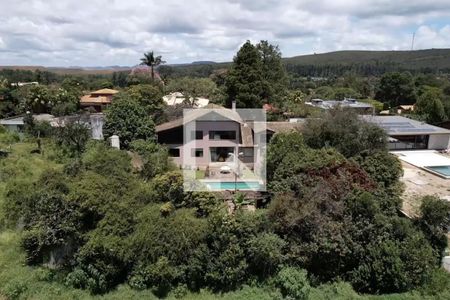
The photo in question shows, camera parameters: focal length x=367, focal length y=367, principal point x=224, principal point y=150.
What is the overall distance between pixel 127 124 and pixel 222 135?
743cm

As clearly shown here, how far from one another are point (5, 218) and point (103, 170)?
19.4 feet

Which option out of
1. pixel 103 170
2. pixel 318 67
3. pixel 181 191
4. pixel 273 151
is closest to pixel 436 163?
pixel 273 151

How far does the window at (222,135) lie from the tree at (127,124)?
15.3ft

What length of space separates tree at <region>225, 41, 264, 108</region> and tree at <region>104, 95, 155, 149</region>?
1208cm

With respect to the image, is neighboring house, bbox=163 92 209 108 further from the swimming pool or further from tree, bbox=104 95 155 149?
the swimming pool

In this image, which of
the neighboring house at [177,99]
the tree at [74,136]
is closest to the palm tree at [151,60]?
the neighboring house at [177,99]

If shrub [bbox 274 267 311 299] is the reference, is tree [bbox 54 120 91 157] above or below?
above

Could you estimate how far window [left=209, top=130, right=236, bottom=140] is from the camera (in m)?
27.6

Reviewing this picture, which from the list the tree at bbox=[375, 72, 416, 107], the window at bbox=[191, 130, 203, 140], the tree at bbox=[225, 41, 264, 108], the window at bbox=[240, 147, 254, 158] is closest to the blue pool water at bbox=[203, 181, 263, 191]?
the window at bbox=[240, 147, 254, 158]

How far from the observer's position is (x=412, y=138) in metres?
32.0

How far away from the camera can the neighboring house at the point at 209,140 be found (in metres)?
27.4

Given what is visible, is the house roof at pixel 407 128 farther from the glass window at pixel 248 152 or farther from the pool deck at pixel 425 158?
the glass window at pixel 248 152

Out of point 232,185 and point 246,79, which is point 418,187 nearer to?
point 232,185

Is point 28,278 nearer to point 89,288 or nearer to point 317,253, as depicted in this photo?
point 89,288
